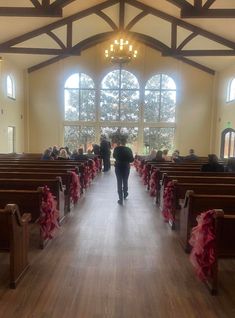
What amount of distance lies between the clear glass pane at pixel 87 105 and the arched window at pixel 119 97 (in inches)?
17.2

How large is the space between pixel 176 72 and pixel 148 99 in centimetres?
182

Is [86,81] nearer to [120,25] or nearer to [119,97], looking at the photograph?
[119,97]

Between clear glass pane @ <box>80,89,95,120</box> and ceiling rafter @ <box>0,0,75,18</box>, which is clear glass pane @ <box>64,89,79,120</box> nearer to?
clear glass pane @ <box>80,89,95,120</box>

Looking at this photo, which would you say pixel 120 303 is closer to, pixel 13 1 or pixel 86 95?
pixel 13 1

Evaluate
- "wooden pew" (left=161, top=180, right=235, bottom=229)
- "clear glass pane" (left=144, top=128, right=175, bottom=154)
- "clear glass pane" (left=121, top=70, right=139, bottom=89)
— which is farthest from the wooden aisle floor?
"clear glass pane" (left=121, top=70, right=139, bottom=89)

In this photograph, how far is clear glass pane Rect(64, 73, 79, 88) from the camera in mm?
14820

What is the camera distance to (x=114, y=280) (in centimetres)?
284

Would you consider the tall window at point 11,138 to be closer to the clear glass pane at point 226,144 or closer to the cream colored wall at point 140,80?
the cream colored wall at point 140,80

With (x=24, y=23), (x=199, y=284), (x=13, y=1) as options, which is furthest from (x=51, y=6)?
(x=199, y=284)

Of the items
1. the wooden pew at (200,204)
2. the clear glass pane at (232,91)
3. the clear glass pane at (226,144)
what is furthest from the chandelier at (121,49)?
the wooden pew at (200,204)

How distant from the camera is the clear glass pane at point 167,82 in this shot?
1485 centimetres

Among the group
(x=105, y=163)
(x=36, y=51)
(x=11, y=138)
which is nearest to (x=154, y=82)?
(x=105, y=163)

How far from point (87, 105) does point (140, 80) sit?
2.82m

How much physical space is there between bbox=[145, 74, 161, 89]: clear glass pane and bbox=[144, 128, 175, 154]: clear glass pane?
2.05 meters
